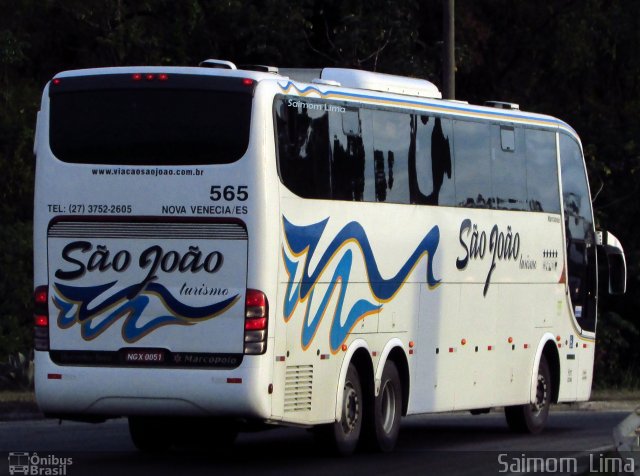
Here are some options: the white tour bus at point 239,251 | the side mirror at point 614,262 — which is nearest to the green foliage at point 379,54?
the side mirror at point 614,262

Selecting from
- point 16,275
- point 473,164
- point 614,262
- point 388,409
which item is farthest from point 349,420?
point 16,275

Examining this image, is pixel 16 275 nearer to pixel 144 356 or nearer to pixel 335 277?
pixel 335 277

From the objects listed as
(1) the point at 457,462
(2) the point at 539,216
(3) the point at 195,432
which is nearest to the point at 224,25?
(2) the point at 539,216

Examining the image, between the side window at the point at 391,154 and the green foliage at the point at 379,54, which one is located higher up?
the green foliage at the point at 379,54

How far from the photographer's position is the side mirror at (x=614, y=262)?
843 inches

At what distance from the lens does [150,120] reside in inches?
572

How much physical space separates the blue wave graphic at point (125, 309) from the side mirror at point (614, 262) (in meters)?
8.73

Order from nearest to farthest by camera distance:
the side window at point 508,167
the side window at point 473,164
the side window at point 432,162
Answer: the side window at point 432,162 → the side window at point 473,164 → the side window at point 508,167

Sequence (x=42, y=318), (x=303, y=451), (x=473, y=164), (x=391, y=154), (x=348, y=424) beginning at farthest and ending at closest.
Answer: (x=473, y=164) < (x=391, y=154) < (x=303, y=451) < (x=348, y=424) < (x=42, y=318)

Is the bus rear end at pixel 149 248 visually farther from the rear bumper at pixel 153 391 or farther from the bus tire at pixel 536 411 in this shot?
the bus tire at pixel 536 411

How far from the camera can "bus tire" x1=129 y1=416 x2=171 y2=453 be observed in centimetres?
1633

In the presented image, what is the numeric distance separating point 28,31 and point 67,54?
4.09 ft

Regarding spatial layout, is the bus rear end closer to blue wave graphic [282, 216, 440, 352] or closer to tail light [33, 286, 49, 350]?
tail light [33, 286, 49, 350]

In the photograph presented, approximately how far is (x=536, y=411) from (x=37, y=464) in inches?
301
